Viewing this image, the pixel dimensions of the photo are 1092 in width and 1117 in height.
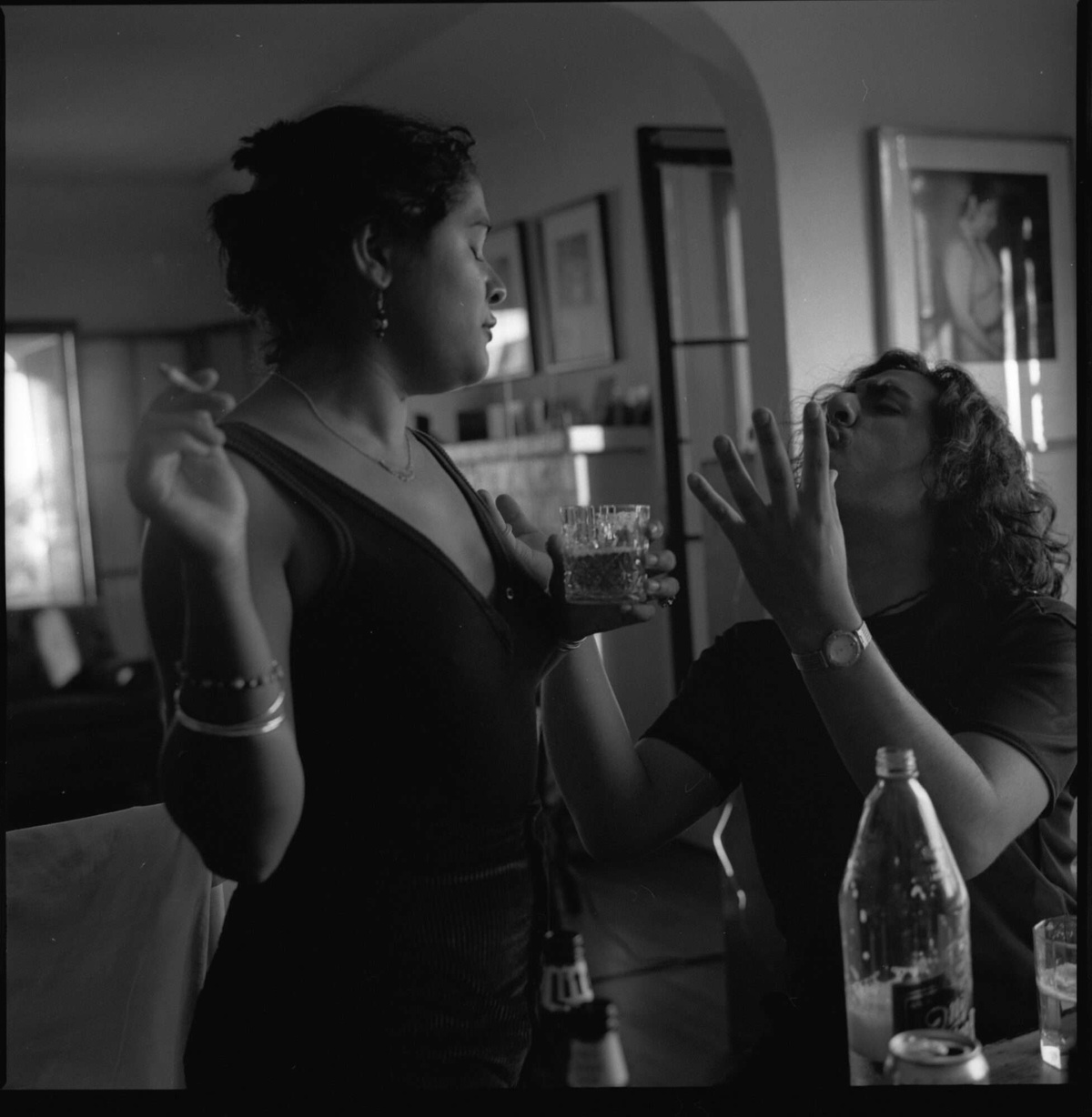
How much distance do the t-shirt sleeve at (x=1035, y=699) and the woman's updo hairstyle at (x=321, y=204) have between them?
57 centimetres

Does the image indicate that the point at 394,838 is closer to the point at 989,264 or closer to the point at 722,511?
the point at 722,511

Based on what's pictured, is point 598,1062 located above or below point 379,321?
below

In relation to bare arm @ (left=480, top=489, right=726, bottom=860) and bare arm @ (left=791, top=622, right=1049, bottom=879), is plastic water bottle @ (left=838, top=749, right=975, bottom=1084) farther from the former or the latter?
bare arm @ (left=480, top=489, right=726, bottom=860)

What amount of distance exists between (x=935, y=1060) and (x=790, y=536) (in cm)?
41

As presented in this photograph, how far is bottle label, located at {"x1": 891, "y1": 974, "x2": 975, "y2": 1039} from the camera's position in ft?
3.03

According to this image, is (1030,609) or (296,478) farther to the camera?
(1030,609)

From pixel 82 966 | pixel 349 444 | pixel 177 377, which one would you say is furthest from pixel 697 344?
pixel 82 966

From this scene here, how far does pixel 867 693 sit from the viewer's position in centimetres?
96

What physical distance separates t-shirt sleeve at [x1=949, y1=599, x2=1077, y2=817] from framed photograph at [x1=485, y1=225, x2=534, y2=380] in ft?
1.49

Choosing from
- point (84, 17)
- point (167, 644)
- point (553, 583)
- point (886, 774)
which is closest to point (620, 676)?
point (553, 583)

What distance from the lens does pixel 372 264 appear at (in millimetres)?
915

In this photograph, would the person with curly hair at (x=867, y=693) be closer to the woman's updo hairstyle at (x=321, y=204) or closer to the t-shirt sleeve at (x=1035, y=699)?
the t-shirt sleeve at (x=1035, y=699)

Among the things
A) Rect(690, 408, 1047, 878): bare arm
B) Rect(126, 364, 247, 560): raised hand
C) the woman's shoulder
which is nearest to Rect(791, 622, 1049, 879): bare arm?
Rect(690, 408, 1047, 878): bare arm

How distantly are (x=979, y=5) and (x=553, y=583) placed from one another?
2.00 feet
